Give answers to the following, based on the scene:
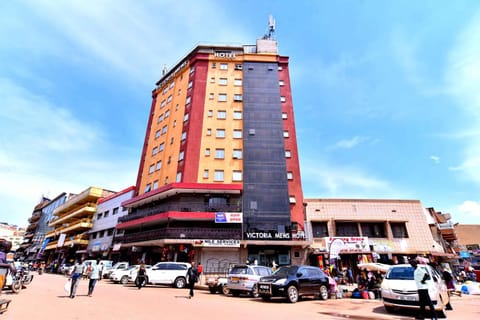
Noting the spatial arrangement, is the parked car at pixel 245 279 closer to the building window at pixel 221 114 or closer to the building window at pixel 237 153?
the building window at pixel 237 153

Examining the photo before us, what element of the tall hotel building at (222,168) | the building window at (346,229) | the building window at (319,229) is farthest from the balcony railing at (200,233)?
the building window at (346,229)

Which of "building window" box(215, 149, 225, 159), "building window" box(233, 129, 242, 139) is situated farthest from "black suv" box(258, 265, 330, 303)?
"building window" box(233, 129, 242, 139)

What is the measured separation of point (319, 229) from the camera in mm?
29812

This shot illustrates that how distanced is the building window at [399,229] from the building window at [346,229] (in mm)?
4286

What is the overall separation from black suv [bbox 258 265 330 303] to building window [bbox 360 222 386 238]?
18616mm

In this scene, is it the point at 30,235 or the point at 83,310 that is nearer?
the point at 83,310

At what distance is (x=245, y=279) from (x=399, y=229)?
24019mm

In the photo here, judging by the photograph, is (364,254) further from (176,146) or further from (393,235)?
(176,146)

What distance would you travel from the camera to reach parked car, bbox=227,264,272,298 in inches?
556

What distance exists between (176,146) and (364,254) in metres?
25.1

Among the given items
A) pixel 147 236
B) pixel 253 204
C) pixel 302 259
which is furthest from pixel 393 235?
pixel 147 236

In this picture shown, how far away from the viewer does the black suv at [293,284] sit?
1209 cm

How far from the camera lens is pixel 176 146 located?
111 feet

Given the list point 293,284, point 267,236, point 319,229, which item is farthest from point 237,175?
point 293,284
